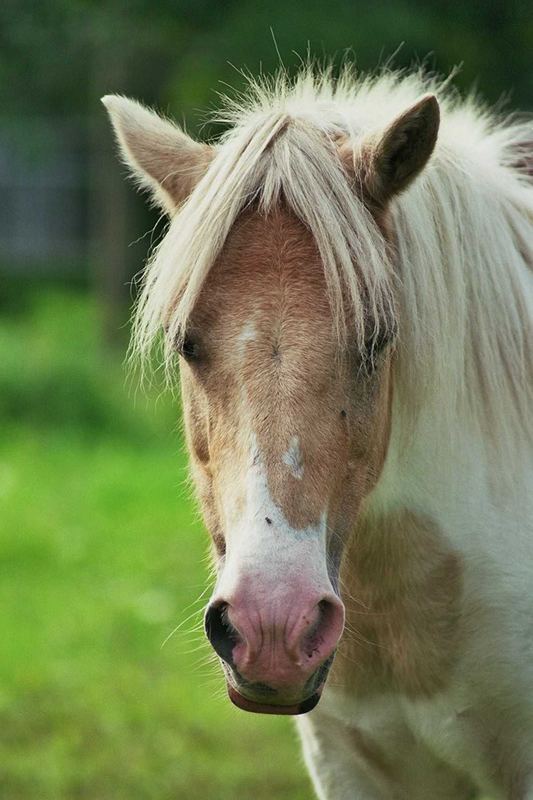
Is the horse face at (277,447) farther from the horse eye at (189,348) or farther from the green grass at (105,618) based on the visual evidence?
the green grass at (105,618)

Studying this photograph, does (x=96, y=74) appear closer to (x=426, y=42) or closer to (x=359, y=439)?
(x=426, y=42)

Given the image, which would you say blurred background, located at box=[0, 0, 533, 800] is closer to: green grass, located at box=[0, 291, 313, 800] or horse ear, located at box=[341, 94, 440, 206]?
green grass, located at box=[0, 291, 313, 800]

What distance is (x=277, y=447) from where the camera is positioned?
271 centimetres

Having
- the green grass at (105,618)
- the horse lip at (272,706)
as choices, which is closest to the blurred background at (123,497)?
the green grass at (105,618)

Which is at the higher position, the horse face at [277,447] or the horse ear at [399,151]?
the horse ear at [399,151]

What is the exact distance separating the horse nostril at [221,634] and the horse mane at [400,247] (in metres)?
0.70

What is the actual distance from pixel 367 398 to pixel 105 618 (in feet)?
16.1

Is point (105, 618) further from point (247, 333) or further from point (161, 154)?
point (247, 333)

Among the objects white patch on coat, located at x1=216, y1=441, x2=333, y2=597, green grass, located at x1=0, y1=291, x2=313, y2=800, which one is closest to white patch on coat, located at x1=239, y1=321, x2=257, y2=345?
white patch on coat, located at x1=216, y1=441, x2=333, y2=597

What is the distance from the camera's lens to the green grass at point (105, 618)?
5.52 meters

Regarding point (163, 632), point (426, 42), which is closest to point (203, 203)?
point (163, 632)

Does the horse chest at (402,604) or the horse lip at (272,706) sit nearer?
the horse lip at (272,706)

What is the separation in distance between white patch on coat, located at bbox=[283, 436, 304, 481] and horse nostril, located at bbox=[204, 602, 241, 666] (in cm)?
33

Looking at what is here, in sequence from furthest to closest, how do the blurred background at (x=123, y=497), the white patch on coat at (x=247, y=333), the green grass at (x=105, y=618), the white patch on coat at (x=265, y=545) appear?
the blurred background at (x=123, y=497) < the green grass at (x=105, y=618) < the white patch on coat at (x=247, y=333) < the white patch on coat at (x=265, y=545)
